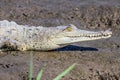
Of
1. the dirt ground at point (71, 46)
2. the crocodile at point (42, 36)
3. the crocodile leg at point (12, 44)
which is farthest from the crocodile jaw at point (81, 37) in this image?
the crocodile leg at point (12, 44)

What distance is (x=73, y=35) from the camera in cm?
848

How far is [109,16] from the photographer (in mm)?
10961

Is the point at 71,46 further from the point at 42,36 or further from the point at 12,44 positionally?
the point at 12,44

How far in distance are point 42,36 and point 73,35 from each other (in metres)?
0.62

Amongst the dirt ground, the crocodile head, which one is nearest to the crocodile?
the crocodile head

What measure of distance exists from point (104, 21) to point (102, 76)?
3.53m

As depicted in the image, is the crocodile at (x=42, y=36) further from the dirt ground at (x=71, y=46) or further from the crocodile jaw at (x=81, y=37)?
the dirt ground at (x=71, y=46)

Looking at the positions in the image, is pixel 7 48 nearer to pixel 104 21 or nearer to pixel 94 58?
pixel 94 58

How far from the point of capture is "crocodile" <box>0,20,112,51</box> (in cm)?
841

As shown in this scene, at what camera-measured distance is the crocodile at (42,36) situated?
8.41 meters

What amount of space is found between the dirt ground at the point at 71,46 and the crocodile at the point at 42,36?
7.0 inches

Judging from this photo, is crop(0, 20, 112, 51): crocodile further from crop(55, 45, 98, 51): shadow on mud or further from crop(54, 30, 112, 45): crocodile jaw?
crop(55, 45, 98, 51): shadow on mud

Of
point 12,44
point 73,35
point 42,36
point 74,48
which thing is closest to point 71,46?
point 74,48

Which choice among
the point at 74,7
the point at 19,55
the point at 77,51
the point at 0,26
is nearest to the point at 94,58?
the point at 77,51
